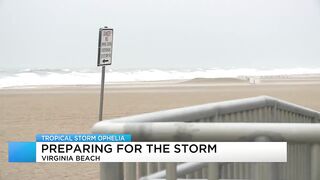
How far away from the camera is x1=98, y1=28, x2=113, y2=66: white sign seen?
789 centimetres

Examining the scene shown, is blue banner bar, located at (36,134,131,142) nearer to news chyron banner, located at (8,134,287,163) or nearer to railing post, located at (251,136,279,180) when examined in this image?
news chyron banner, located at (8,134,287,163)

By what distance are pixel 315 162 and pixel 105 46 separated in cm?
627

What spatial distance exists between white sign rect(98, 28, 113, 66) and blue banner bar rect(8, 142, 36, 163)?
213 inches

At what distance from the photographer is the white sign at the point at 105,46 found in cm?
789

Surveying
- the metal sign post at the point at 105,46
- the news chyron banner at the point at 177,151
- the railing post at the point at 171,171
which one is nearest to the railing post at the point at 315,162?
the news chyron banner at the point at 177,151

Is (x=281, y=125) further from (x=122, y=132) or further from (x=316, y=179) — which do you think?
(x=122, y=132)

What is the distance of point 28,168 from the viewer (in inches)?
321

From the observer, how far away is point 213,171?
2.11 meters

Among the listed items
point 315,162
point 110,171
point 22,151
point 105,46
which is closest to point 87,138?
point 110,171

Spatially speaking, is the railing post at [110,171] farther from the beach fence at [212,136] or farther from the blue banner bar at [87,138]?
the blue banner bar at [87,138]

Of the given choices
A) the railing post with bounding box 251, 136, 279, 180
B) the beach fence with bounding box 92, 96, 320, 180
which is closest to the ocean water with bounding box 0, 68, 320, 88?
the beach fence with bounding box 92, 96, 320, 180

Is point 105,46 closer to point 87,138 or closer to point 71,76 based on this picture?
point 87,138

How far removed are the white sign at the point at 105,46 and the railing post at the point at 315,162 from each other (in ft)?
19.7

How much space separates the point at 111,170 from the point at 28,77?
57674mm
